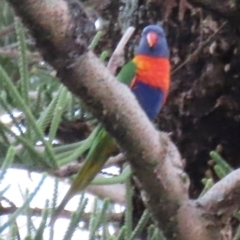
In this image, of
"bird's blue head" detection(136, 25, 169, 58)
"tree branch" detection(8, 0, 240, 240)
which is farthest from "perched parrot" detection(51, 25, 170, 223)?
"tree branch" detection(8, 0, 240, 240)

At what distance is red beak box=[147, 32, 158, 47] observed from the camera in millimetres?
1667

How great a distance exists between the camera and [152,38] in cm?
169

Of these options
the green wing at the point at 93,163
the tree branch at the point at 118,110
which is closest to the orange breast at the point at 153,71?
the green wing at the point at 93,163

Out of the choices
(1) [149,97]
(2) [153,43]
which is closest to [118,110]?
(1) [149,97]

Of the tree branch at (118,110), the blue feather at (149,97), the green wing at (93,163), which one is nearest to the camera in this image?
the tree branch at (118,110)

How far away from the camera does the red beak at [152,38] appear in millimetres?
1667

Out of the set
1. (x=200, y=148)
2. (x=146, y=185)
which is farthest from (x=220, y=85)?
(x=146, y=185)

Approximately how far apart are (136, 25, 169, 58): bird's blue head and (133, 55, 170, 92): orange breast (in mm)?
32

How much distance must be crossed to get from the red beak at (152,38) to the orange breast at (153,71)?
5cm

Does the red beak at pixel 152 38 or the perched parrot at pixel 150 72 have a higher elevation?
the red beak at pixel 152 38

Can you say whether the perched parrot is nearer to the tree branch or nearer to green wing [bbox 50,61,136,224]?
green wing [bbox 50,61,136,224]

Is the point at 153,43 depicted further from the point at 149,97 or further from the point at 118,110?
the point at 118,110

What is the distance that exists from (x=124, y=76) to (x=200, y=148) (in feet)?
1.09

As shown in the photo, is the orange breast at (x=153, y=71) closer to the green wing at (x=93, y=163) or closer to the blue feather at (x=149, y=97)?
the blue feather at (x=149, y=97)
